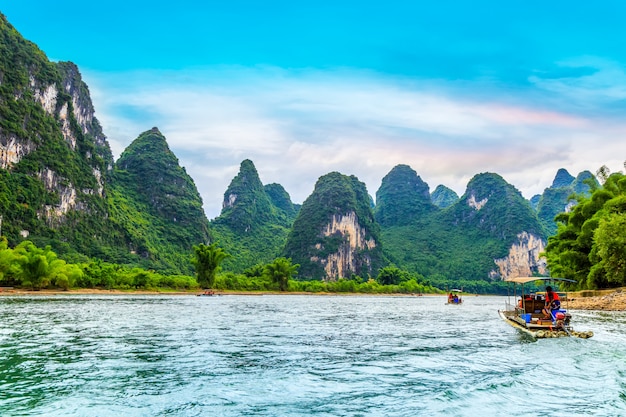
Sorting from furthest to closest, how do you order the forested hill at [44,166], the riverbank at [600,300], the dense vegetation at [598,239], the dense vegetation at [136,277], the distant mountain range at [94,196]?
the distant mountain range at [94,196], the forested hill at [44,166], the dense vegetation at [136,277], the riverbank at [600,300], the dense vegetation at [598,239]

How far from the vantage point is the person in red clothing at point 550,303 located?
2178 cm

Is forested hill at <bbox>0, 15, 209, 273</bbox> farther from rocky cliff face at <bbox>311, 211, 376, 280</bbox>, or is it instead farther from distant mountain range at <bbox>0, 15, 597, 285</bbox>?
rocky cliff face at <bbox>311, 211, 376, 280</bbox>

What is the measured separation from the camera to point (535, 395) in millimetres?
10445

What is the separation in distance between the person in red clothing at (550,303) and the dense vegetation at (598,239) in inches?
747

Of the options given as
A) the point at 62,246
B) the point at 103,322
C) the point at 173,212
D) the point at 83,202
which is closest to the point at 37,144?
the point at 83,202

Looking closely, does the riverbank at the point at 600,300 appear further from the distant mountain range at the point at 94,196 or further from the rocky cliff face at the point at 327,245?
the rocky cliff face at the point at 327,245

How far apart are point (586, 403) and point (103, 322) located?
2407 cm

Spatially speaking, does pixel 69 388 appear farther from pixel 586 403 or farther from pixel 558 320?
pixel 558 320

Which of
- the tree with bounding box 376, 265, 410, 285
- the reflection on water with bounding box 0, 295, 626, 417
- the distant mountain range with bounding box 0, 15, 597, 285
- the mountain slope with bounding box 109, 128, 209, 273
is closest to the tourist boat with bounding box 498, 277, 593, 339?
the reflection on water with bounding box 0, 295, 626, 417

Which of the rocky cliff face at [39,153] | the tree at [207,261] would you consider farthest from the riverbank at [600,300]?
the rocky cliff face at [39,153]

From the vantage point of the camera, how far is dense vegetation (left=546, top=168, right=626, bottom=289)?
37.8 meters

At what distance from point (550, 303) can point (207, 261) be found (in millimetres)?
74257

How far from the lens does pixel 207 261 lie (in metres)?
90.1

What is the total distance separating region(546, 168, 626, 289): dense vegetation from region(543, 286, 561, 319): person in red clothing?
19.0 metres
